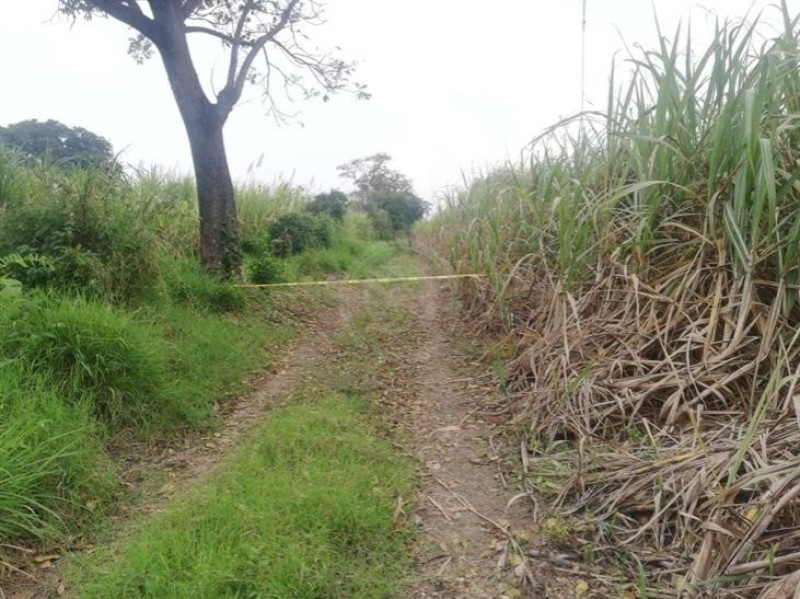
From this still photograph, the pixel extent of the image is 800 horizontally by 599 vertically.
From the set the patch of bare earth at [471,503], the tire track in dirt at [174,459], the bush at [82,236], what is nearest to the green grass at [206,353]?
the tire track in dirt at [174,459]

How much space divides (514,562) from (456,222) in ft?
17.9

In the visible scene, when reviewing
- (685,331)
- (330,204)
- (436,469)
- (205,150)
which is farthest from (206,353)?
(330,204)

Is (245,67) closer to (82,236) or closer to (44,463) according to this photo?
(82,236)

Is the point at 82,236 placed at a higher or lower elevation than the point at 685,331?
higher

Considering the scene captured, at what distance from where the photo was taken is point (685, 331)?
7.41ft

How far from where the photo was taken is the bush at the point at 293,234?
308 inches

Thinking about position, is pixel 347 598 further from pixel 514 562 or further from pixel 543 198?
pixel 543 198

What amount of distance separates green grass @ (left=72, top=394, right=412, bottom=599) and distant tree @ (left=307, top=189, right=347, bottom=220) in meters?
9.06

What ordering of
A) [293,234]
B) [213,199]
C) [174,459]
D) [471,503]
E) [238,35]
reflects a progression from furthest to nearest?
[293,234] < [238,35] < [213,199] < [174,459] < [471,503]

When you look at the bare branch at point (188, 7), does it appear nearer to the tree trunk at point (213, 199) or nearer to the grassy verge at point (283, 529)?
the tree trunk at point (213, 199)

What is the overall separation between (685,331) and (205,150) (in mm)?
4797

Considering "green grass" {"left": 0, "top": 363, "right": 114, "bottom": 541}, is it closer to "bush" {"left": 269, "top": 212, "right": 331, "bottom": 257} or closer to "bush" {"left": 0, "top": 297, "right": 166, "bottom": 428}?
"bush" {"left": 0, "top": 297, "right": 166, "bottom": 428}

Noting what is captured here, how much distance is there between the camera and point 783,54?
2.11 metres

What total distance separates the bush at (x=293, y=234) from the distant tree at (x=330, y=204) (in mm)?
2288
